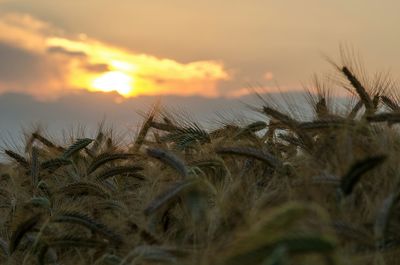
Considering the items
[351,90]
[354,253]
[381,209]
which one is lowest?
[354,253]

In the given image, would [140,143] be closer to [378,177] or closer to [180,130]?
[180,130]

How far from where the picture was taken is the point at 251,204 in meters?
2.72

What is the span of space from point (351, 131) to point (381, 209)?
818 millimetres

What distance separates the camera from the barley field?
2076 mm

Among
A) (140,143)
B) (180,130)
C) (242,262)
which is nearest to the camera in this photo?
(242,262)

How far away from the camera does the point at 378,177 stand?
2.75 metres

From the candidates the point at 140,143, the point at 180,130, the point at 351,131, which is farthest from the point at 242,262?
the point at 140,143

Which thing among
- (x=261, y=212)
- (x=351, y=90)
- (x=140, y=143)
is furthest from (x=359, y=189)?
(x=140, y=143)

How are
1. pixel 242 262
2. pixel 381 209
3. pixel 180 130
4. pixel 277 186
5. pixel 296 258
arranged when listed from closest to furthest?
pixel 242 262, pixel 296 258, pixel 381 209, pixel 277 186, pixel 180 130

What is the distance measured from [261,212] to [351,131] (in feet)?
2.76

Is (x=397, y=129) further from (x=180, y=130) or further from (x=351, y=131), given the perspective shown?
(x=180, y=130)

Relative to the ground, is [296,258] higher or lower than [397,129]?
lower

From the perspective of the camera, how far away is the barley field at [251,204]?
208 cm

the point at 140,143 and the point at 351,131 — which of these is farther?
the point at 140,143
